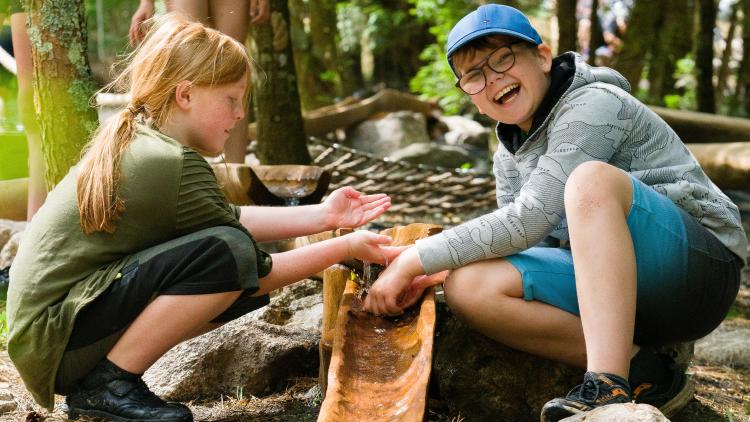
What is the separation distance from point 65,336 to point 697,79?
30.6ft

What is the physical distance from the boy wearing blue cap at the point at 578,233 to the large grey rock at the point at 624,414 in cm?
32

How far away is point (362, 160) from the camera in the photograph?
6371 mm

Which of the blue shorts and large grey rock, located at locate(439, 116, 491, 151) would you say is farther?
large grey rock, located at locate(439, 116, 491, 151)

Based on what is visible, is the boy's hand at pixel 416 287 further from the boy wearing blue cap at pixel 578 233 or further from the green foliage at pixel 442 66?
the green foliage at pixel 442 66

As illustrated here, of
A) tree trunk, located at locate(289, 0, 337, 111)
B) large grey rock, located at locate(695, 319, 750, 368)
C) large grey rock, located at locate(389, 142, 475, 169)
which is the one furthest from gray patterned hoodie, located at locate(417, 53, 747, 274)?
tree trunk, located at locate(289, 0, 337, 111)

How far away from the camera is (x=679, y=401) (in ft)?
8.54

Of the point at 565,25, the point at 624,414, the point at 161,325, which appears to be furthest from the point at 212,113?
the point at 565,25

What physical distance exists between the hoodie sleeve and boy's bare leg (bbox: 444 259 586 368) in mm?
52

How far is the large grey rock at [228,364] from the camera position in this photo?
9.03 feet

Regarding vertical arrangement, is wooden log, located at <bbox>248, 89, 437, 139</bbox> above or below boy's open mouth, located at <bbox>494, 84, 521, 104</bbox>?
below

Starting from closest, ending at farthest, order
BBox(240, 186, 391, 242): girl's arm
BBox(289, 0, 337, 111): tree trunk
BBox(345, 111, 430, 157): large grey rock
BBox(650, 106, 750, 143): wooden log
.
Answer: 1. BBox(240, 186, 391, 242): girl's arm
2. BBox(650, 106, 750, 143): wooden log
3. BBox(345, 111, 430, 157): large grey rock
4. BBox(289, 0, 337, 111): tree trunk

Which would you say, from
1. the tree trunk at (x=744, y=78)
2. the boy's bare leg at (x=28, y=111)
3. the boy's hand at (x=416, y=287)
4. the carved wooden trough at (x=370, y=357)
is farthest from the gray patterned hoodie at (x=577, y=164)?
the tree trunk at (x=744, y=78)

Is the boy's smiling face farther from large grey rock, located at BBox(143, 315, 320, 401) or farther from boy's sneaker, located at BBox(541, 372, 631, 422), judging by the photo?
large grey rock, located at BBox(143, 315, 320, 401)

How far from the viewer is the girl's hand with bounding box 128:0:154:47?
4.01 metres
